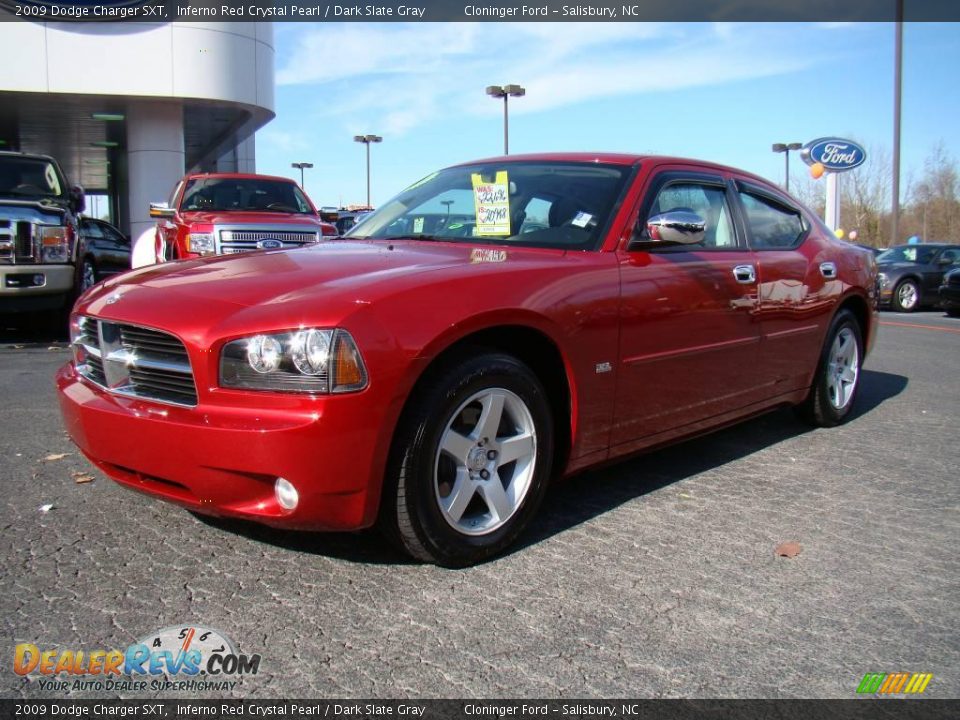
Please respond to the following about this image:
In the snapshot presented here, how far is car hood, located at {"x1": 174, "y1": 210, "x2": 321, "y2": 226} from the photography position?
9.74 meters

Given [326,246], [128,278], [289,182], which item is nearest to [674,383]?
[326,246]

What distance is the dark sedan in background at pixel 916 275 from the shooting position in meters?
18.5

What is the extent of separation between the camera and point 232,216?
32.5 ft

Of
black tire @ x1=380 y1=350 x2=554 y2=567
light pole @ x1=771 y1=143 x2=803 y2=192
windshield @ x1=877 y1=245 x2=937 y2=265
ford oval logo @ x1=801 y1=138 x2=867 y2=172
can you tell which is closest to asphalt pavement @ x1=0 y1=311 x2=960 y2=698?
black tire @ x1=380 y1=350 x2=554 y2=567

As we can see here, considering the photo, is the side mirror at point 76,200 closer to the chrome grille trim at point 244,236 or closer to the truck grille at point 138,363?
the chrome grille trim at point 244,236

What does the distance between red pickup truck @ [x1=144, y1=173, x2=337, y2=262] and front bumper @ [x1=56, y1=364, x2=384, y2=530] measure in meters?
6.48

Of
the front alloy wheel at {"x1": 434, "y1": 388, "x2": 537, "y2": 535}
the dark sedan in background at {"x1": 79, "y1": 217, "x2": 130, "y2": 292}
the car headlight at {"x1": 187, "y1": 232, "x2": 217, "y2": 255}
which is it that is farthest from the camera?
the dark sedan in background at {"x1": 79, "y1": 217, "x2": 130, "y2": 292}

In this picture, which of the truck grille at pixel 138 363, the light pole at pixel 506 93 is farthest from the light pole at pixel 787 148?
the truck grille at pixel 138 363

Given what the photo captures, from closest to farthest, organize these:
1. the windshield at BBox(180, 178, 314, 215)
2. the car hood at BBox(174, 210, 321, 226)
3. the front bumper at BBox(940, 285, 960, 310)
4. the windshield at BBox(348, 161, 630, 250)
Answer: the windshield at BBox(348, 161, 630, 250) → the car hood at BBox(174, 210, 321, 226) → the windshield at BBox(180, 178, 314, 215) → the front bumper at BBox(940, 285, 960, 310)

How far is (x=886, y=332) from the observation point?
1249 centimetres

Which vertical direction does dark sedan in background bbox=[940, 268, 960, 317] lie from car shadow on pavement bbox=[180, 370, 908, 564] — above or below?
above

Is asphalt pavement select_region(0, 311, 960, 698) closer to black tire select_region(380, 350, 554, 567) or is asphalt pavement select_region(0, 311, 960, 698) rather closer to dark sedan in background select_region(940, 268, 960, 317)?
black tire select_region(380, 350, 554, 567)

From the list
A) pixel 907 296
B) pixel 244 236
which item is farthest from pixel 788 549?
pixel 907 296

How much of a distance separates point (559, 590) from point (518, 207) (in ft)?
6.19
